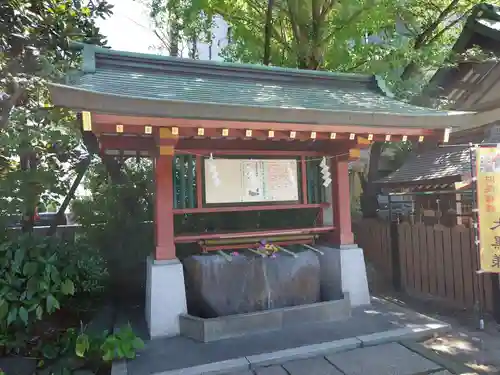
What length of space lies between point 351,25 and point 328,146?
377 centimetres

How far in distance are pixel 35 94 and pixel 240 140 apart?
4.85 m

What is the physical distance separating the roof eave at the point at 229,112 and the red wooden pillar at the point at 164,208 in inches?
46.3

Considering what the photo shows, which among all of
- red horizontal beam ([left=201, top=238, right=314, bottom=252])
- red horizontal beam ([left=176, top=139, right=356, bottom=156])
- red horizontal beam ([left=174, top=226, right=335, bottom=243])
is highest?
red horizontal beam ([left=176, top=139, right=356, bottom=156])

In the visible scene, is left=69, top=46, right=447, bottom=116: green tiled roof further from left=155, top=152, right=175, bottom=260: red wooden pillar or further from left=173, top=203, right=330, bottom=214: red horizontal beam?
left=173, top=203, right=330, bottom=214: red horizontal beam

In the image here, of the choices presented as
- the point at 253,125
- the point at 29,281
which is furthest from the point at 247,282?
the point at 29,281

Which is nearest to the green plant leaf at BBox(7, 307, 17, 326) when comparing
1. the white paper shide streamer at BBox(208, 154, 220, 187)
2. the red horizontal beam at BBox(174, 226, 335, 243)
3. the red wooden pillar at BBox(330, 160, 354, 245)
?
the red horizontal beam at BBox(174, 226, 335, 243)

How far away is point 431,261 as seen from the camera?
7.19 metres

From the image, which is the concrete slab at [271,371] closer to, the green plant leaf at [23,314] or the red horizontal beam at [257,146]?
the green plant leaf at [23,314]

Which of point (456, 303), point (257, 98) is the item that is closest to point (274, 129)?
point (257, 98)

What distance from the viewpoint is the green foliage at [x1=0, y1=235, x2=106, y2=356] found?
15.1ft

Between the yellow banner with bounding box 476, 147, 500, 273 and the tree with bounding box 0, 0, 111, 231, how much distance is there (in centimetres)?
726

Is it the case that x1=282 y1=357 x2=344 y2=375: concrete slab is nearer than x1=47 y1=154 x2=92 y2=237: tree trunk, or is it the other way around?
x1=282 y1=357 x2=344 y2=375: concrete slab

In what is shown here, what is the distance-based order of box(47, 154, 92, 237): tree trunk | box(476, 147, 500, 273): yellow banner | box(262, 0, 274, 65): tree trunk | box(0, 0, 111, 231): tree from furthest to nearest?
box(262, 0, 274, 65): tree trunk < box(47, 154, 92, 237): tree trunk < box(0, 0, 111, 231): tree < box(476, 147, 500, 273): yellow banner

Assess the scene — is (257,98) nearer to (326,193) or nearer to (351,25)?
(326,193)
